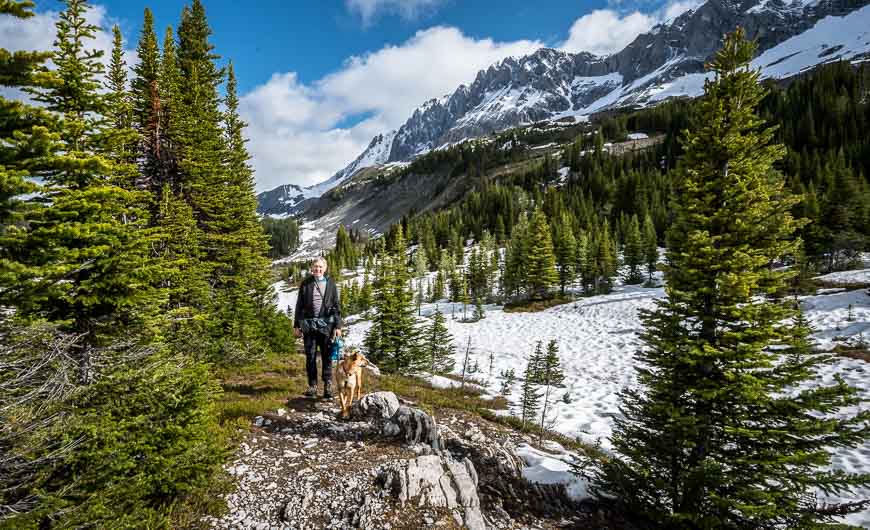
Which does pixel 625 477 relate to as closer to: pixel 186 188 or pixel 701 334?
pixel 701 334

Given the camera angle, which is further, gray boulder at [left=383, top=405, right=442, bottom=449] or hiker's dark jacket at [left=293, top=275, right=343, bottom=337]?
hiker's dark jacket at [left=293, top=275, right=343, bottom=337]

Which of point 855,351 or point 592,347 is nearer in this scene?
point 855,351

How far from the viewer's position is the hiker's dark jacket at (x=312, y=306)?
27.9ft

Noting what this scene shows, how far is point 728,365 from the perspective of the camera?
608 cm

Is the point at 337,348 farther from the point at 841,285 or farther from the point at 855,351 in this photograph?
the point at 841,285

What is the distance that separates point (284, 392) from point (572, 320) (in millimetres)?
35042

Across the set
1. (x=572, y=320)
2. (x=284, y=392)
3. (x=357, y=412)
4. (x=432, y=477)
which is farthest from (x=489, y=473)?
(x=572, y=320)

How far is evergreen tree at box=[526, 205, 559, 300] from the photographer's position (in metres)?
50.8

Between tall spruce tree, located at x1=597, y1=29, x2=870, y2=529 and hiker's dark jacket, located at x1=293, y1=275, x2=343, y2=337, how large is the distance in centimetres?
639

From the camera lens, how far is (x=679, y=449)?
20.2ft

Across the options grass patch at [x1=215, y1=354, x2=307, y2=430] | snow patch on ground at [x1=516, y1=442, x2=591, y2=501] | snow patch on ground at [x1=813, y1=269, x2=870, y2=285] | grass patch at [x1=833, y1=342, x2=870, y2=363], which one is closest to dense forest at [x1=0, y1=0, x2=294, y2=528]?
grass patch at [x1=215, y1=354, x2=307, y2=430]

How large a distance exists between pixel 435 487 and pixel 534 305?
47.1 meters

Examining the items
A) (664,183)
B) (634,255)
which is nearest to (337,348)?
(634,255)

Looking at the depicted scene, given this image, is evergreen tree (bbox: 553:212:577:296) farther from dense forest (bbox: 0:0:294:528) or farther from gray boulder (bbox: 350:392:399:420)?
dense forest (bbox: 0:0:294:528)
